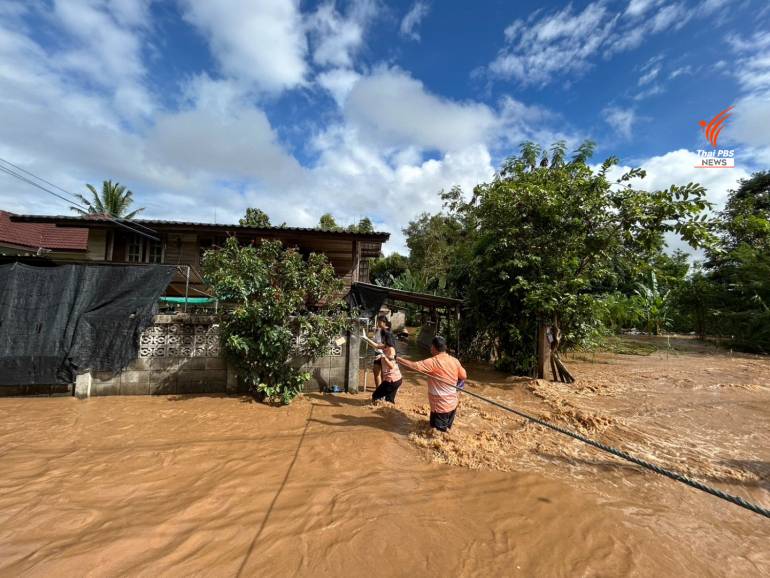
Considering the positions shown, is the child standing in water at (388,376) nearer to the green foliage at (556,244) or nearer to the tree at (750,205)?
the green foliage at (556,244)

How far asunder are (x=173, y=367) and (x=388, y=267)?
26.5 meters

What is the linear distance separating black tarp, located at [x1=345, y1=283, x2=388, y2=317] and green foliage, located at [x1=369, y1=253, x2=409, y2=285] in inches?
805

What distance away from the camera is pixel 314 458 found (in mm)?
3975

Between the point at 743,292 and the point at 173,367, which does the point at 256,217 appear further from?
the point at 743,292

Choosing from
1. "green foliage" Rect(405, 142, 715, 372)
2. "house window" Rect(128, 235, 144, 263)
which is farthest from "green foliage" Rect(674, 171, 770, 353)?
"house window" Rect(128, 235, 144, 263)

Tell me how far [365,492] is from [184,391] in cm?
418

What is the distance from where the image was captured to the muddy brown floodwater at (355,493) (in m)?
2.48

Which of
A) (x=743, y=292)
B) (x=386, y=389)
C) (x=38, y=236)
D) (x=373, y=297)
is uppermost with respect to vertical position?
(x=38, y=236)

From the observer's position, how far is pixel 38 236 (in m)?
17.5

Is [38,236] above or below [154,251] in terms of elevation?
above

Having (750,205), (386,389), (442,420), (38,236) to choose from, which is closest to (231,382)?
(386,389)

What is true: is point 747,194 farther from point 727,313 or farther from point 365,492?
point 365,492

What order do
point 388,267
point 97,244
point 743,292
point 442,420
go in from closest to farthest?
point 442,420
point 97,244
point 743,292
point 388,267

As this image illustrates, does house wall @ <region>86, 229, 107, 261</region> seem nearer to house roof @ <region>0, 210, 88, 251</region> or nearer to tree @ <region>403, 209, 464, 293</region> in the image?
house roof @ <region>0, 210, 88, 251</region>
